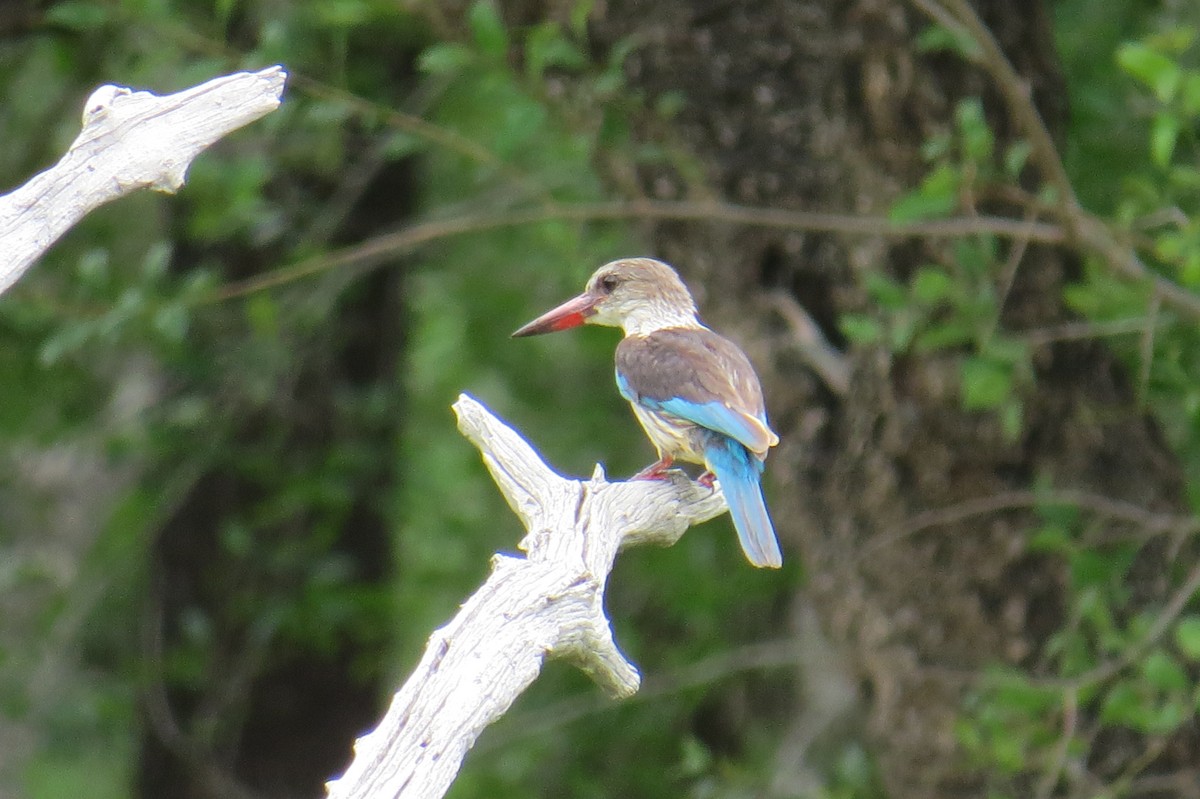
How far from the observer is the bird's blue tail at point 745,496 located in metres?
3.17

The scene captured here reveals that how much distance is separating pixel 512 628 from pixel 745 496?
1233 mm

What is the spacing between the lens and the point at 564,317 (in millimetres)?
4055

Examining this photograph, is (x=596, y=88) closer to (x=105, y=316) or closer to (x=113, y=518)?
(x=105, y=316)

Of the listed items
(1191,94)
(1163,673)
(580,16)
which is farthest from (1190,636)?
(580,16)

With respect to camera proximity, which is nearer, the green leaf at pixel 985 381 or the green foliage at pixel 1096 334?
the green foliage at pixel 1096 334

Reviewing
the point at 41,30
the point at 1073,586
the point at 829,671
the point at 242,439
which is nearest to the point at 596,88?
the point at 1073,586

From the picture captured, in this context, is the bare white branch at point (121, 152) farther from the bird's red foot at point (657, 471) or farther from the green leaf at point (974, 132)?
the green leaf at point (974, 132)

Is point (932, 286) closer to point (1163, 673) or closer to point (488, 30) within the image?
point (1163, 673)

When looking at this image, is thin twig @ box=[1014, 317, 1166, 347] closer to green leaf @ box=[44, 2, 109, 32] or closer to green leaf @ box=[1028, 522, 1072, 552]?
green leaf @ box=[1028, 522, 1072, 552]

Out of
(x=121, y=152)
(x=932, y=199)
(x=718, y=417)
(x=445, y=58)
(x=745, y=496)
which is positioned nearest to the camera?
(x=121, y=152)

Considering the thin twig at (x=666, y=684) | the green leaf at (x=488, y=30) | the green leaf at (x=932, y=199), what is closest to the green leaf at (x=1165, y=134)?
the green leaf at (x=932, y=199)

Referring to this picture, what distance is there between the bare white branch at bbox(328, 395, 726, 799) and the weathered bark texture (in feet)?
6.15

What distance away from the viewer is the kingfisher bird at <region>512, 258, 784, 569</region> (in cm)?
333

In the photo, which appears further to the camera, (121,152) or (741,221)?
(741,221)
